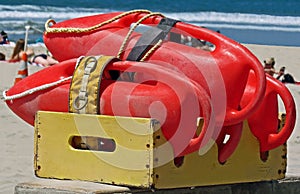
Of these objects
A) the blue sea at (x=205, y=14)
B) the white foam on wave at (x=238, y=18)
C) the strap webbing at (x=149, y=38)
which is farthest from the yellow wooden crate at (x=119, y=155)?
the white foam on wave at (x=238, y=18)

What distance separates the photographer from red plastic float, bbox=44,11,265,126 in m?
3.99

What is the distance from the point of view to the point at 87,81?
13.1 ft

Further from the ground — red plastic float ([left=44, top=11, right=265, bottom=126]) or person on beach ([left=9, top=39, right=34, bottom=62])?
person on beach ([left=9, top=39, right=34, bottom=62])

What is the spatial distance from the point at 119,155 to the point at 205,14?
1273 inches

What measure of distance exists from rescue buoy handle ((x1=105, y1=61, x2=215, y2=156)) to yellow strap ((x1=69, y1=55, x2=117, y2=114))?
0.12 meters

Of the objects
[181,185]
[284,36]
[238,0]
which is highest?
[238,0]

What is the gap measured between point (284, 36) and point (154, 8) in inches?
490

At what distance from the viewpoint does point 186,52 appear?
4.12 meters

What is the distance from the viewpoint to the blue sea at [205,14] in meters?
27.0

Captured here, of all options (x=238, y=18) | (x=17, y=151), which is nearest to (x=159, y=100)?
(x=17, y=151)

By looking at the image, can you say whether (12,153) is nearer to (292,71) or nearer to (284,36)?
(292,71)

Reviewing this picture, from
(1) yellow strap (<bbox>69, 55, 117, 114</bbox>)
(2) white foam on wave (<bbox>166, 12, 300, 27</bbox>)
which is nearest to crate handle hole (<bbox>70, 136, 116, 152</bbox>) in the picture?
(1) yellow strap (<bbox>69, 55, 117, 114</bbox>)

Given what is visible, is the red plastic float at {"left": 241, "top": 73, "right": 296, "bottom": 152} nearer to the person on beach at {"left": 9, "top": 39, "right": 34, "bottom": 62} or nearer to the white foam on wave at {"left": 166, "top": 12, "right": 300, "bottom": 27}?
the person on beach at {"left": 9, "top": 39, "right": 34, "bottom": 62}

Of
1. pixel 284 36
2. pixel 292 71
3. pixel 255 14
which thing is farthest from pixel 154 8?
pixel 292 71
